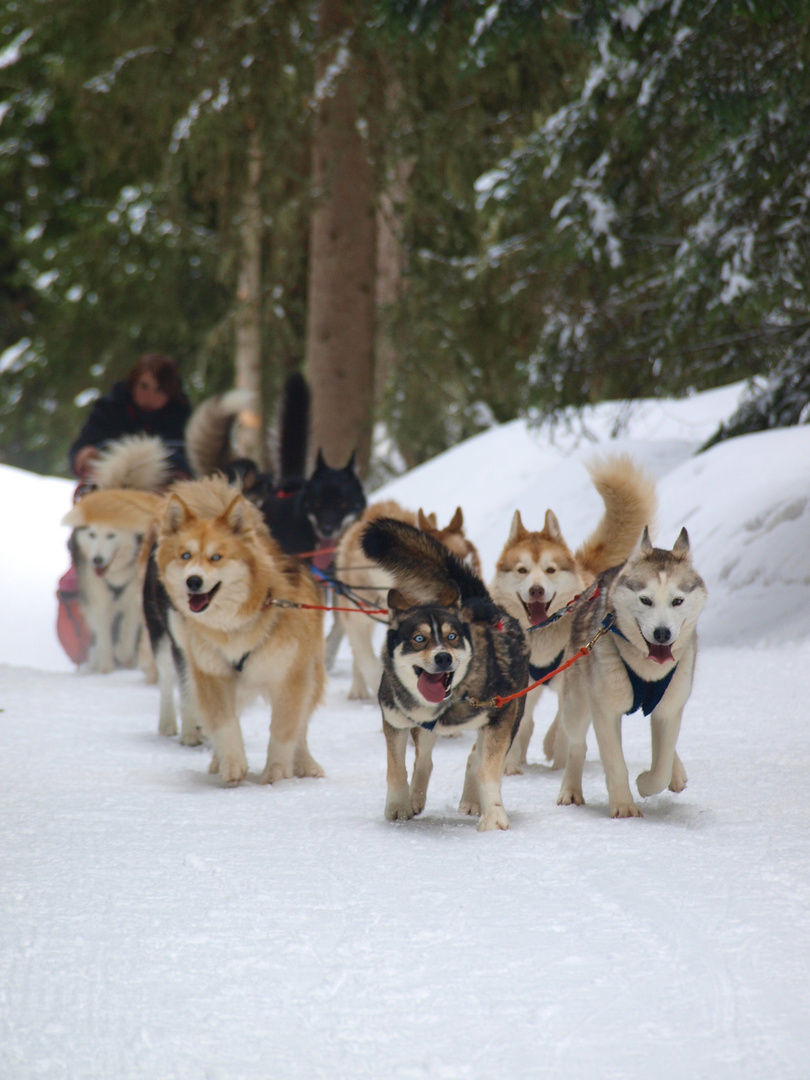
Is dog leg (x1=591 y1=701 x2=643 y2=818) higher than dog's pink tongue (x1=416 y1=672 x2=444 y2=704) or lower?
lower

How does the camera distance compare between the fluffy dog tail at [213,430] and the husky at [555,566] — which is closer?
the husky at [555,566]

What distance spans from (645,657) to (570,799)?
67cm

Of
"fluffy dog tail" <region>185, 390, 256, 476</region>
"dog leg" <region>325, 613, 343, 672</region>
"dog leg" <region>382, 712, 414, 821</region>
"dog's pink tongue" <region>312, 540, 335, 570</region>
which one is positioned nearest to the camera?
"dog leg" <region>382, 712, 414, 821</region>

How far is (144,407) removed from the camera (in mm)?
9406

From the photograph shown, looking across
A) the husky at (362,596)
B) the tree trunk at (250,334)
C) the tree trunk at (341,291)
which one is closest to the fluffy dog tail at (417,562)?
the husky at (362,596)

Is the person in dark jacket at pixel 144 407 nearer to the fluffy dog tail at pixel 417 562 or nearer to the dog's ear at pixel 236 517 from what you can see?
the dog's ear at pixel 236 517

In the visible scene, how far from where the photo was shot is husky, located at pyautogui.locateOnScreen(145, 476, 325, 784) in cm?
463

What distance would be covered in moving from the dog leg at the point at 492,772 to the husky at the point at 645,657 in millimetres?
343

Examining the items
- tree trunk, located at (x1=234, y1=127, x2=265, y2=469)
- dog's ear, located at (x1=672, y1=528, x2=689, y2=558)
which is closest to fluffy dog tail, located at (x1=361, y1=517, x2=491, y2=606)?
dog's ear, located at (x1=672, y1=528, x2=689, y2=558)

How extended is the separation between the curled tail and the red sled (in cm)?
180

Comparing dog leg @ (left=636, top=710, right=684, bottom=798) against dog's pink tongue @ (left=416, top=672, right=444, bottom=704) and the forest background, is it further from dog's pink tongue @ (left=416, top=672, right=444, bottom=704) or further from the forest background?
the forest background

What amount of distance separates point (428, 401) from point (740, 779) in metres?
8.13

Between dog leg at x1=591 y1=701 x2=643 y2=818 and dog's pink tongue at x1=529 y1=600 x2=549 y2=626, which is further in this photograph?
dog's pink tongue at x1=529 y1=600 x2=549 y2=626

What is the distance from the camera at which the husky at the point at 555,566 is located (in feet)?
15.4
